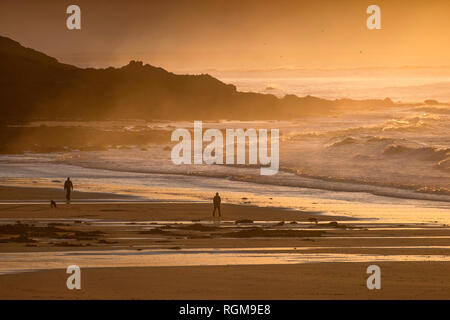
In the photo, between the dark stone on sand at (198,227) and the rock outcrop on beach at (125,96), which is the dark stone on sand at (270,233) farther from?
the rock outcrop on beach at (125,96)

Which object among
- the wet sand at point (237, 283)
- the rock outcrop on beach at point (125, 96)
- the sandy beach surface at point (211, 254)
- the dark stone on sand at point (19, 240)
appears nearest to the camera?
the wet sand at point (237, 283)

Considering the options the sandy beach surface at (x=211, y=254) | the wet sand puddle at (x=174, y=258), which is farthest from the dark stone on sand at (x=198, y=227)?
the wet sand puddle at (x=174, y=258)

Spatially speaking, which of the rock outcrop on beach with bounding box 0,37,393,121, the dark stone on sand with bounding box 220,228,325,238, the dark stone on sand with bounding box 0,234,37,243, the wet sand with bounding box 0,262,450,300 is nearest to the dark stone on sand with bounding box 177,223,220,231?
the dark stone on sand with bounding box 220,228,325,238

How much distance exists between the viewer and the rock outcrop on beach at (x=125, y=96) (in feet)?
309

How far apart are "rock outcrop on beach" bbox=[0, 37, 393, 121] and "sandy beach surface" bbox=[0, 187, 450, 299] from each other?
220 feet

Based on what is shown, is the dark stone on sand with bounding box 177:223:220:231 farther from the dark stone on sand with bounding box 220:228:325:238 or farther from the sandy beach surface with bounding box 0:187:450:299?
the dark stone on sand with bounding box 220:228:325:238

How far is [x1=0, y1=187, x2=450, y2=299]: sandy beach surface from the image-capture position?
1355 centimetres

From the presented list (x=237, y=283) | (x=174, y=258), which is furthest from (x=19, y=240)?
(x=237, y=283)

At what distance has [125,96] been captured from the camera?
324 feet

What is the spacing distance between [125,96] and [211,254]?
83.2 meters

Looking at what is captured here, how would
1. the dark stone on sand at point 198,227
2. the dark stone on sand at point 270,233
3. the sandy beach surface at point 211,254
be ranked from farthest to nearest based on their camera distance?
1. the dark stone on sand at point 198,227
2. the dark stone on sand at point 270,233
3. the sandy beach surface at point 211,254

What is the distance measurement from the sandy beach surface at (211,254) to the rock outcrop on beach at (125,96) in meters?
67.0

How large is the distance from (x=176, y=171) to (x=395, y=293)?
26931 mm
